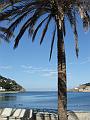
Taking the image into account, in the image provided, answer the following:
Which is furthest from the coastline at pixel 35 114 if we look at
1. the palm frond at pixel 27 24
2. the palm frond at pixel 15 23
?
the palm frond at pixel 15 23

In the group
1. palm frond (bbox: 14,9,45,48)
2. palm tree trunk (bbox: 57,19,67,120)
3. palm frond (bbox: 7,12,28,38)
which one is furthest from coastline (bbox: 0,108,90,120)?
palm frond (bbox: 7,12,28,38)

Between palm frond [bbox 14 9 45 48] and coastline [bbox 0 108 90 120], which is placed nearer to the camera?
palm frond [bbox 14 9 45 48]

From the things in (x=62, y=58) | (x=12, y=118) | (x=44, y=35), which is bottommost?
(x=12, y=118)

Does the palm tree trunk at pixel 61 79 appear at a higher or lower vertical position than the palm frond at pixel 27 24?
lower

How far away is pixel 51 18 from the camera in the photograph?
19203 mm

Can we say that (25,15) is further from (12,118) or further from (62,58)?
(12,118)

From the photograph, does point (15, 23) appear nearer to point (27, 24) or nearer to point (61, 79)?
point (27, 24)

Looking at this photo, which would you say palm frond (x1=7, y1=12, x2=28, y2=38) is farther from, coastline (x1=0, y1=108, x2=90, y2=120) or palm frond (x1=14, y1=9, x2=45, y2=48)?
coastline (x1=0, y1=108, x2=90, y2=120)

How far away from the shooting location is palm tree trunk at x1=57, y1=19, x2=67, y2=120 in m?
18.3

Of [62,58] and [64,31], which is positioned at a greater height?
[64,31]

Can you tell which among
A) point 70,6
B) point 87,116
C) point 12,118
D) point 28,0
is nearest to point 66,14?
point 70,6

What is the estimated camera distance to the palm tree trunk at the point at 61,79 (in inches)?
719

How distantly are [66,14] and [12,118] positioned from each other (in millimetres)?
5806

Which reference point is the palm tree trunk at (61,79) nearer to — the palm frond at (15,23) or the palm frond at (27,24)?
the palm frond at (27,24)
